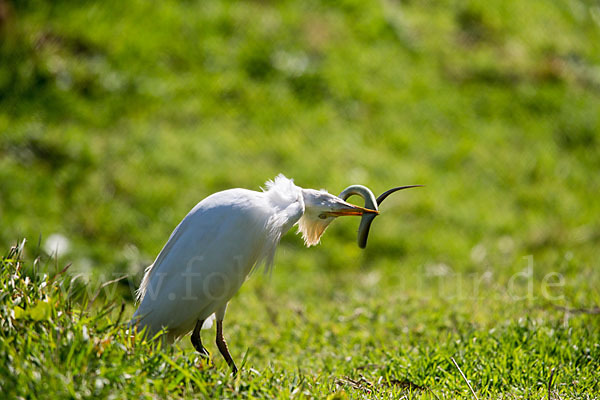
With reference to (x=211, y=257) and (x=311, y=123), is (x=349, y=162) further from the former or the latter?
(x=211, y=257)

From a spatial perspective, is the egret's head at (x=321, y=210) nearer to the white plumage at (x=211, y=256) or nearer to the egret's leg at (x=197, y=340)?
the white plumage at (x=211, y=256)

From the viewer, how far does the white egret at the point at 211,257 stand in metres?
4.01

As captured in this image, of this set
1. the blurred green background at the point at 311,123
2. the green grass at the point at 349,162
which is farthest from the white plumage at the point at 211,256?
the blurred green background at the point at 311,123

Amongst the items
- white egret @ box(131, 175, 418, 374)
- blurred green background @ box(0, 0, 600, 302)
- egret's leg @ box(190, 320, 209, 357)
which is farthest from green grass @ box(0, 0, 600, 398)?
white egret @ box(131, 175, 418, 374)

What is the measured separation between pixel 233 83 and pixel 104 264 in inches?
143

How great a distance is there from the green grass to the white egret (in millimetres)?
384

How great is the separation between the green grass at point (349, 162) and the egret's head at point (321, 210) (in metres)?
0.91

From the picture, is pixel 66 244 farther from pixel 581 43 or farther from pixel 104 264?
pixel 581 43

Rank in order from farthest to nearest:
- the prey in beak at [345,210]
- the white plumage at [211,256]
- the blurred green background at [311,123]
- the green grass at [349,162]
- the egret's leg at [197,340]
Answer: the blurred green background at [311,123] < the green grass at [349,162] < the prey in beak at [345,210] < the egret's leg at [197,340] < the white plumage at [211,256]

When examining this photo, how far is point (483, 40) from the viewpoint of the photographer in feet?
36.9

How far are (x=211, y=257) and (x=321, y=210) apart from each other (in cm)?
79

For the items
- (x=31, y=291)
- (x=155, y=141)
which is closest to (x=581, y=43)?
(x=155, y=141)

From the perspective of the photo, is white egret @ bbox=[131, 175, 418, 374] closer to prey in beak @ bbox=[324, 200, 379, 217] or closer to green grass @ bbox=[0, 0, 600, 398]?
prey in beak @ bbox=[324, 200, 379, 217]

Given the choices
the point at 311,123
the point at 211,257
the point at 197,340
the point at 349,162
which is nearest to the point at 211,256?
the point at 211,257
